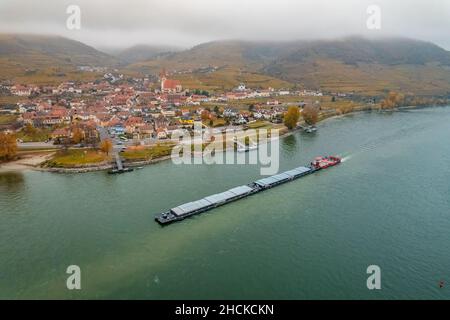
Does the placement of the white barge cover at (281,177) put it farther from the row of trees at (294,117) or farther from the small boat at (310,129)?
the small boat at (310,129)

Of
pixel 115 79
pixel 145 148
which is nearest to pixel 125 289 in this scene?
pixel 145 148

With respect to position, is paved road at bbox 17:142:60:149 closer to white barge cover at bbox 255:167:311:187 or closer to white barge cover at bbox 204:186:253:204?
white barge cover at bbox 204:186:253:204

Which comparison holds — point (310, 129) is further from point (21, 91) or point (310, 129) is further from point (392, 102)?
point (21, 91)

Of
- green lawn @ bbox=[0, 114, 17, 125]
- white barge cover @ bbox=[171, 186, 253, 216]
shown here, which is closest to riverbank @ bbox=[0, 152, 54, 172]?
green lawn @ bbox=[0, 114, 17, 125]

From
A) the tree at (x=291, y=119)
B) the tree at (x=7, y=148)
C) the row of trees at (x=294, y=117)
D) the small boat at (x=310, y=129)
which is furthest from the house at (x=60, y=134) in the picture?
the small boat at (x=310, y=129)

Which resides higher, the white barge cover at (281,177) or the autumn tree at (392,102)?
the autumn tree at (392,102)

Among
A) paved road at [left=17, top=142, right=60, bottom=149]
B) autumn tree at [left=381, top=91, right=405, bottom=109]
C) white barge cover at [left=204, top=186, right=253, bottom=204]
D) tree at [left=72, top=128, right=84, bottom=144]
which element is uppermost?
autumn tree at [left=381, top=91, right=405, bottom=109]

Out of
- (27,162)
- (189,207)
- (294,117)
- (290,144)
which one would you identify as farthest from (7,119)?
(189,207)
